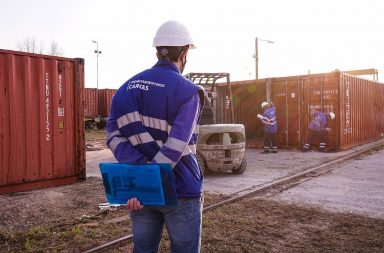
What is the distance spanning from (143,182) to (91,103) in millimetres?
29974

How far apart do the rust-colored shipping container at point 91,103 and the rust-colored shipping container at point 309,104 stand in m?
15.7

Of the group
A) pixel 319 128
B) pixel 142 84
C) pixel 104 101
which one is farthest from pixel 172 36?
pixel 104 101

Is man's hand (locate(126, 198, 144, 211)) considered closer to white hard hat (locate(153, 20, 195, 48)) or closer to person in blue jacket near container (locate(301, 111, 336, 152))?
white hard hat (locate(153, 20, 195, 48))

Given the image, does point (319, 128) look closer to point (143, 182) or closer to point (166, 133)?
point (166, 133)

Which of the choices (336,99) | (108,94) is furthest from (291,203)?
(108,94)

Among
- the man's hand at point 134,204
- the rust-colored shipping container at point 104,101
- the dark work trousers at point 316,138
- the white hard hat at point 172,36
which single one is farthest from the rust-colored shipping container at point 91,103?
the man's hand at point 134,204

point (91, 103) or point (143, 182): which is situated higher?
point (91, 103)

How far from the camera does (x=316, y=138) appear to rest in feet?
48.5

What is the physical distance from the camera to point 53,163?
7754 millimetres

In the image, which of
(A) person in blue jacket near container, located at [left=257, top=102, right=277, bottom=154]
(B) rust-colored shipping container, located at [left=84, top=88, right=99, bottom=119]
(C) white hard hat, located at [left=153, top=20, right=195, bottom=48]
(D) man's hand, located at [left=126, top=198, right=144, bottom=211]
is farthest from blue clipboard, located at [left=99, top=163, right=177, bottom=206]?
(B) rust-colored shipping container, located at [left=84, top=88, right=99, bottom=119]

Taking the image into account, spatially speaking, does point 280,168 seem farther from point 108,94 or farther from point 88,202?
point 108,94

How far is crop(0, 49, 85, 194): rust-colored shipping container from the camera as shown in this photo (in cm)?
700

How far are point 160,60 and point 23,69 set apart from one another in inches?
229

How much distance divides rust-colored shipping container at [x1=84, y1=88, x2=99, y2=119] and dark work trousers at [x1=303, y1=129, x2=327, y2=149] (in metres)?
19.9
